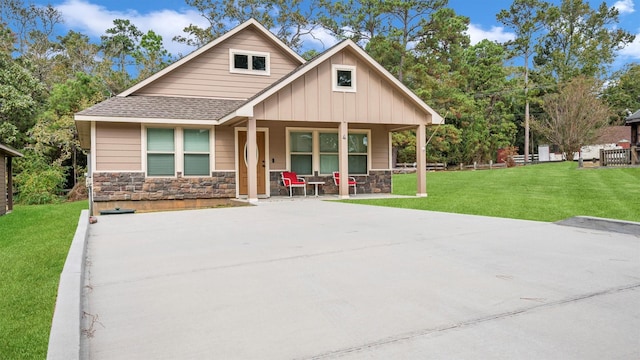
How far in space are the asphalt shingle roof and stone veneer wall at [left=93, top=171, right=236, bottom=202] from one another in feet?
5.57

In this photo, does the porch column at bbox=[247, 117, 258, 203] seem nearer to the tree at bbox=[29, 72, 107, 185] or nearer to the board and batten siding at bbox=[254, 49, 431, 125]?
the board and batten siding at bbox=[254, 49, 431, 125]

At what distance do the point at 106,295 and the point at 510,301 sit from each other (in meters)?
3.18

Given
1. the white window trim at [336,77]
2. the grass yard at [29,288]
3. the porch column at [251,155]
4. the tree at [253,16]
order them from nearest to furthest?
the grass yard at [29,288], the porch column at [251,155], the white window trim at [336,77], the tree at [253,16]

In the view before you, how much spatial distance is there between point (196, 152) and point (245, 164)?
60.7 inches

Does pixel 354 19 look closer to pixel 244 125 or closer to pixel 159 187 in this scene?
pixel 244 125

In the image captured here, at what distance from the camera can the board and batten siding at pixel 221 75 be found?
14.0 meters

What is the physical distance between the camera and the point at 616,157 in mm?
24672

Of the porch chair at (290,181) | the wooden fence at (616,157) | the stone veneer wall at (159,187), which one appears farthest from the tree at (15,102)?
the wooden fence at (616,157)

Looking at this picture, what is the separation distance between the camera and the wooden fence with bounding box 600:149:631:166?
79.2ft

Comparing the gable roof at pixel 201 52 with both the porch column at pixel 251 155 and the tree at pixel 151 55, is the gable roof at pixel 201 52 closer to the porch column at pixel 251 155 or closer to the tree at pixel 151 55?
the porch column at pixel 251 155

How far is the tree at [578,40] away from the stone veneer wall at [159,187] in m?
40.3

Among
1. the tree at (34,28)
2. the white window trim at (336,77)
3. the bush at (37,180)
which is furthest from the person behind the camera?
the tree at (34,28)

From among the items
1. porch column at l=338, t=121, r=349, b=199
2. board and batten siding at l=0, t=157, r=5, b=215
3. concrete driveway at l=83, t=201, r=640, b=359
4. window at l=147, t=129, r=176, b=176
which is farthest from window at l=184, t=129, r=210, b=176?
concrete driveway at l=83, t=201, r=640, b=359

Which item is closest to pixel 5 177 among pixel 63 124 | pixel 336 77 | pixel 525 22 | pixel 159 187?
pixel 159 187
